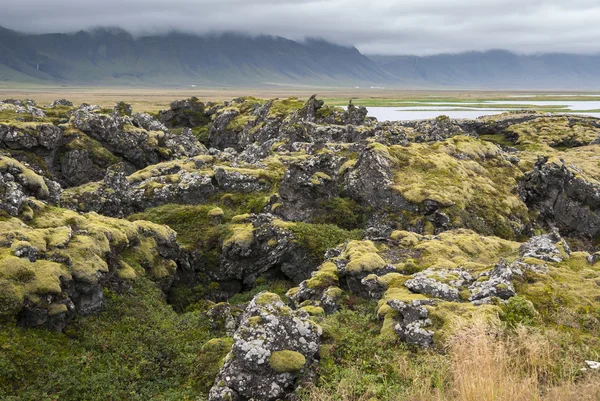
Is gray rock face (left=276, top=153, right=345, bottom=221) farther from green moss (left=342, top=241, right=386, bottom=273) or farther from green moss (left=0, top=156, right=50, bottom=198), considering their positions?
green moss (left=0, top=156, right=50, bottom=198)

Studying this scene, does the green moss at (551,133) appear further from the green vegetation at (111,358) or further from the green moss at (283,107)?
the green vegetation at (111,358)

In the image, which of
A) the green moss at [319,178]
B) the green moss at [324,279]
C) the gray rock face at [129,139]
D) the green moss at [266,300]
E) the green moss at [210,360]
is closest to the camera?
the green moss at [210,360]

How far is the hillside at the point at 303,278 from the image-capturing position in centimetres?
1474

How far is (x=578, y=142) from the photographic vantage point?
7900cm

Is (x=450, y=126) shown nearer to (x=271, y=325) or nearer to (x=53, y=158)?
(x=53, y=158)

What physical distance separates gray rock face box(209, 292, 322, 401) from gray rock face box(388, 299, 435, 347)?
10.6ft

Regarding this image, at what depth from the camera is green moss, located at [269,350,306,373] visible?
15.4 m

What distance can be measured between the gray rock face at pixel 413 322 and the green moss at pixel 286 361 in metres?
4.00

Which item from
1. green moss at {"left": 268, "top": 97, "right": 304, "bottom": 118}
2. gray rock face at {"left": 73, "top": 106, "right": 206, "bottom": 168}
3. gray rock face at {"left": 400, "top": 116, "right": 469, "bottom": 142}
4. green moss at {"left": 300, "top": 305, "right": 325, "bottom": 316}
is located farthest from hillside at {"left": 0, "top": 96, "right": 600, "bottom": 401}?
green moss at {"left": 268, "top": 97, "right": 304, "bottom": 118}

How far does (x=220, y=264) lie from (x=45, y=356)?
15.0 metres

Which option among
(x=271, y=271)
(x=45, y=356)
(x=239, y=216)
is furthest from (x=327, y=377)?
(x=239, y=216)

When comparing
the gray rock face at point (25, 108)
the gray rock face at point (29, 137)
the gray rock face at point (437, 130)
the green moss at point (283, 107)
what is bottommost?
the gray rock face at point (29, 137)

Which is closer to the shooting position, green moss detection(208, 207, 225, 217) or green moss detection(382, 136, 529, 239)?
green moss detection(208, 207, 225, 217)

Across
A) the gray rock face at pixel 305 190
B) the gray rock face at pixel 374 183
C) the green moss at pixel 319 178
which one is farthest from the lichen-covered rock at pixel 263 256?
the gray rock face at pixel 374 183
